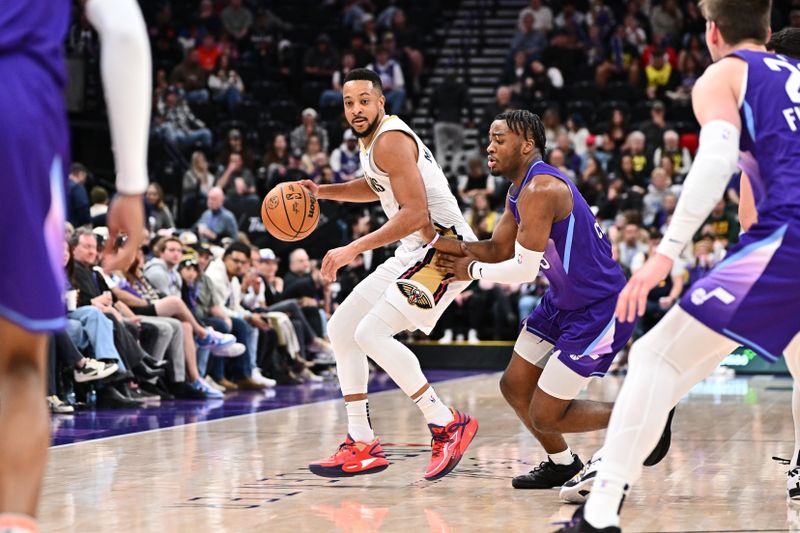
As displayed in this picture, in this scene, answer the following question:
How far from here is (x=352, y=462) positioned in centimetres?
529

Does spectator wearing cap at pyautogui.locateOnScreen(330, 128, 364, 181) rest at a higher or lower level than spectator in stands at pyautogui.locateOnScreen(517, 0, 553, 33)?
lower

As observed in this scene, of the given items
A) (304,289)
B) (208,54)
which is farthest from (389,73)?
(304,289)

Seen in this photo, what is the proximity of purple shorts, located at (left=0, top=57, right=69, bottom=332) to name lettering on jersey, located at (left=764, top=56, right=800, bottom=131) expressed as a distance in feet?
7.09

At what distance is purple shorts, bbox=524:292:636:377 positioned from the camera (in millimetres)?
4949

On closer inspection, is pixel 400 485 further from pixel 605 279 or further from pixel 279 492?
pixel 605 279

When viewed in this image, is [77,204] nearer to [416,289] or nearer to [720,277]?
[416,289]

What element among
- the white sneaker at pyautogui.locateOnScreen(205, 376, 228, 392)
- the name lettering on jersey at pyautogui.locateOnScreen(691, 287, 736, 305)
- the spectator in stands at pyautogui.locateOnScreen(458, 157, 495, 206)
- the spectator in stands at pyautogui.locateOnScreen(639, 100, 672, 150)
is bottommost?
the white sneaker at pyautogui.locateOnScreen(205, 376, 228, 392)

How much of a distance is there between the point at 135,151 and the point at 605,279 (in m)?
2.88

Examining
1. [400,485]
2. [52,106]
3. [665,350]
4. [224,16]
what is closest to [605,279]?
[400,485]

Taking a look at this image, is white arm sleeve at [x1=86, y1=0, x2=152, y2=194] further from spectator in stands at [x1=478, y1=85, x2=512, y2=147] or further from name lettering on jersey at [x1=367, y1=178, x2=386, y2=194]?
spectator in stands at [x1=478, y1=85, x2=512, y2=147]

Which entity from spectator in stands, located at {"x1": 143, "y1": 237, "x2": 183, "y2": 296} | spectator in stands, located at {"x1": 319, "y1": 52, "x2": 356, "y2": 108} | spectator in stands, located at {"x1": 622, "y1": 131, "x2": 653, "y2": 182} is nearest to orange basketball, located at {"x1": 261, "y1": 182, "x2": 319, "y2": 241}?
spectator in stands, located at {"x1": 143, "y1": 237, "x2": 183, "y2": 296}

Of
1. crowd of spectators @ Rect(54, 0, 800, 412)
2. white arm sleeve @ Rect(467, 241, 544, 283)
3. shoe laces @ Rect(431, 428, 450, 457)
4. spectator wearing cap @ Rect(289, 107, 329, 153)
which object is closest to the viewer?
white arm sleeve @ Rect(467, 241, 544, 283)

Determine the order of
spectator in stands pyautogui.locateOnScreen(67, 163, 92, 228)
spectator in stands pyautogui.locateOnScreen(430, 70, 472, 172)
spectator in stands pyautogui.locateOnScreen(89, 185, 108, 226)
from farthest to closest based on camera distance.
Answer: spectator in stands pyautogui.locateOnScreen(430, 70, 472, 172)
spectator in stands pyautogui.locateOnScreen(67, 163, 92, 228)
spectator in stands pyautogui.locateOnScreen(89, 185, 108, 226)

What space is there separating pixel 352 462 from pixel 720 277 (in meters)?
2.34
